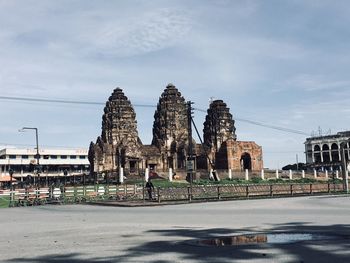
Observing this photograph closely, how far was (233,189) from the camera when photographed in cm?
3981

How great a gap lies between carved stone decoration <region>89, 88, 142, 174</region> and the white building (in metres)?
37.8

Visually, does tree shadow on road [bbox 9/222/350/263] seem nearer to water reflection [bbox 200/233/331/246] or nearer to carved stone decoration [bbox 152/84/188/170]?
water reflection [bbox 200/233/331/246]

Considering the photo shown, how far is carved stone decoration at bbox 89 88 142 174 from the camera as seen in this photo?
248 ft

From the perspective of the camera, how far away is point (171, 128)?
8425cm

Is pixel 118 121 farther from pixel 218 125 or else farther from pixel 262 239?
pixel 262 239

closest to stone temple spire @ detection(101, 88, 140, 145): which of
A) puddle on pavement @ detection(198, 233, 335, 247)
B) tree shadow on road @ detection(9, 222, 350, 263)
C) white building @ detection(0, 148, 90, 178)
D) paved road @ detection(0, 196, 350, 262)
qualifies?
white building @ detection(0, 148, 90, 178)

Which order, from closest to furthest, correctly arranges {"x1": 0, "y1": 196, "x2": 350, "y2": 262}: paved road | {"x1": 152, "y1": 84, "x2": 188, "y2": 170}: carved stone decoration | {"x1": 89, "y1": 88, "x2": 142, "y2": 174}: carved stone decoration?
{"x1": 0, "y1": 196, "x2": 350, "y2": 262}: paved road
{"x1": 89, "y1": 88, "x2": 142, "y2": 174}: carved stone decoration
{"x1": 152, "y1": 84, "x2": 188, "y2": 170}: carved stone decoration

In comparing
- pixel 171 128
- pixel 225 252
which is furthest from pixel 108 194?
pixel 171 128

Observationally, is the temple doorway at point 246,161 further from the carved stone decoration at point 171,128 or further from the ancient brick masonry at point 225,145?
the carved stone decoration at point 171,128

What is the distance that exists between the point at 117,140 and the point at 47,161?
158 ft

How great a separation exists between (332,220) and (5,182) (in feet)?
303

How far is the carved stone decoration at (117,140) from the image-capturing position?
248ft

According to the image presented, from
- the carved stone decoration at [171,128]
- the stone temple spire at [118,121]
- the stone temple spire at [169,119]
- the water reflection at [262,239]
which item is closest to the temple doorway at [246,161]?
the carved stone decoration at [171,128]

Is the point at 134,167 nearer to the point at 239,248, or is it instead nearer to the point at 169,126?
the point at 169,126
